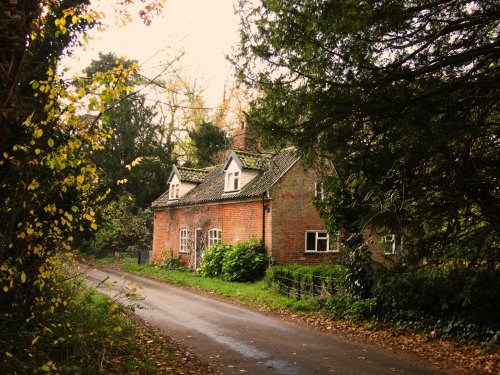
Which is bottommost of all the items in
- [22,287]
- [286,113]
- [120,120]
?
[22,287]

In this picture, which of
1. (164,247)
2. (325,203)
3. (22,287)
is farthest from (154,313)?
(164,247)

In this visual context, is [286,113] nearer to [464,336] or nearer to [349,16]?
[349,16]

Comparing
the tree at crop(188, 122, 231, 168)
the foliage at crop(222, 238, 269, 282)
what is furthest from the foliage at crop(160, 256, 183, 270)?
the tree at crop(188, 122, 231, 168)

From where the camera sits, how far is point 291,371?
304 inches

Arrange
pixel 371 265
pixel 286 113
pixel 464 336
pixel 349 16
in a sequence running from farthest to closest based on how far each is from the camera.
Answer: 1. pixel 371 265
2. pixel 464 336
3. pixel 286 113
4. pixel 349 16

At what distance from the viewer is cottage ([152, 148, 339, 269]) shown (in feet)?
70.4

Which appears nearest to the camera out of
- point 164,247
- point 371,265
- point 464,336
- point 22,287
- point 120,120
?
point 22,287

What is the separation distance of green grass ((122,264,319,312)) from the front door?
47.5 inches

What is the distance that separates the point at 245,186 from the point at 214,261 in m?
4.60

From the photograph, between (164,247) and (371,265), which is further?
(164,247)

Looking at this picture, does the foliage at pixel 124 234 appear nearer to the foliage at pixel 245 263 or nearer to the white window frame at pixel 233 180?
the white window frame at pixel 233 180

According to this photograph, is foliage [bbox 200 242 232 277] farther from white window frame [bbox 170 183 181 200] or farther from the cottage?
white window frame [bbox 170 183 181 200]

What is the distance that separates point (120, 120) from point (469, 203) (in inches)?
1183

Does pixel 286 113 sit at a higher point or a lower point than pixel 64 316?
higher
